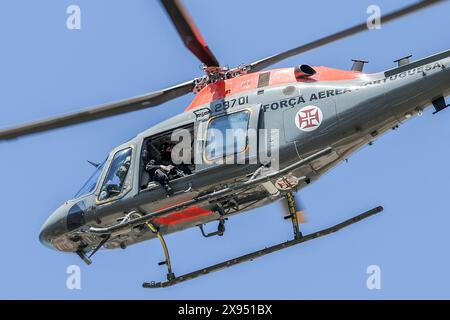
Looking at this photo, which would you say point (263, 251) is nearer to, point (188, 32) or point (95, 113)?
point (95, 113)

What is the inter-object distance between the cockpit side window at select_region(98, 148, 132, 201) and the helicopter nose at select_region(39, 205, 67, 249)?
0.81m

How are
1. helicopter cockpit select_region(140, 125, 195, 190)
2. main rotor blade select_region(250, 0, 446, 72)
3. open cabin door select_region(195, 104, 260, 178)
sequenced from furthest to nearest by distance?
helicopter cockpit select_region(140, 125, 195, 190) → open cabin door select_region(195, 104, 260, 178) → main rotor blade select_region(250, 0, 446, 72)

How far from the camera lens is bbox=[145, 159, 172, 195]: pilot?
46.3 ft

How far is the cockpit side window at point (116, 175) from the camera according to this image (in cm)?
1470

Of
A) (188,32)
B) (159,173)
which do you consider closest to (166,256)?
(159,173)

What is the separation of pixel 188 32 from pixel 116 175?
2679 mm

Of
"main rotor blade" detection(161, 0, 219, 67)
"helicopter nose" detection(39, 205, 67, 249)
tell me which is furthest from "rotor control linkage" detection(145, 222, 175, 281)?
"main rotor blade" detection(161, 0, 219, 67)

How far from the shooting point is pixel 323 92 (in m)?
13.5

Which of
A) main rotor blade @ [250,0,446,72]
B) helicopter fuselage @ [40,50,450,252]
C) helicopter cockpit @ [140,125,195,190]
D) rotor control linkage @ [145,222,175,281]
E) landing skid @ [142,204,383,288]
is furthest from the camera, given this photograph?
rotor control linkage @ [145,222,175,281]

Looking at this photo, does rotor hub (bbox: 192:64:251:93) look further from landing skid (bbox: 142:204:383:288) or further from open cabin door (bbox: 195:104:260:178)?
landing skid (bbox: 142:204:383:288)

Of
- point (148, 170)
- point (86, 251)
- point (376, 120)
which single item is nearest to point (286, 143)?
point (376, 120)

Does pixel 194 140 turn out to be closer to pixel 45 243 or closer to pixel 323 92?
pixel 323 92

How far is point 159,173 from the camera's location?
46.6 ft

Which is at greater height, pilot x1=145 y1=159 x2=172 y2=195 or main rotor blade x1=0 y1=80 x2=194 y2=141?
main rotor blade x1=0 y1=80 x2=194 y2=141
